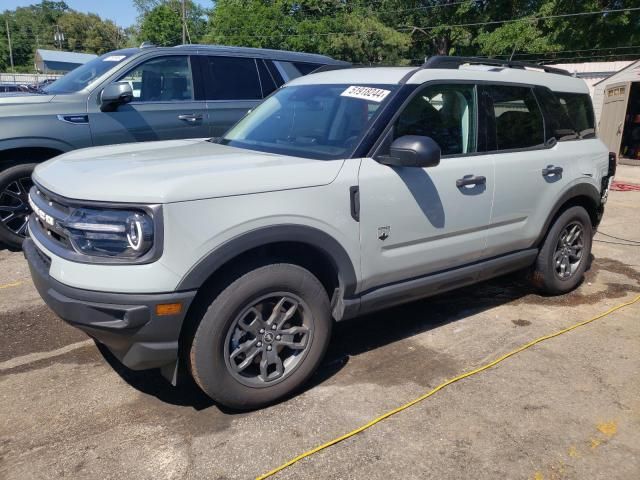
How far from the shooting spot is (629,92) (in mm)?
15414

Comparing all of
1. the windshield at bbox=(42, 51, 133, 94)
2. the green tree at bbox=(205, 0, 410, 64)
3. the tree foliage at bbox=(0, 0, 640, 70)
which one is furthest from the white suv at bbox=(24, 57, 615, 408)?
the green tree at bbox=(205, 0, 410, 64)

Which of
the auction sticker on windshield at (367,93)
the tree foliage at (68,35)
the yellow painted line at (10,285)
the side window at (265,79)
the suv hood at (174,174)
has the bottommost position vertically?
the yellow painted line at (10,285)

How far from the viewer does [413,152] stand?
10.1 ft

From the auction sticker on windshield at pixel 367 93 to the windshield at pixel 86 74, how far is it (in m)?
3.29

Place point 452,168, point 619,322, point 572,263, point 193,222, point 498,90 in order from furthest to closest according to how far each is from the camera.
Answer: point 572,263 → point 619,322 → point 498,90 → point 452,168 → point 193,222

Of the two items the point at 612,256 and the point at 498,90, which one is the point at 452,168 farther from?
the point at 612,256

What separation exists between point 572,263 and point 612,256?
170 centimetres

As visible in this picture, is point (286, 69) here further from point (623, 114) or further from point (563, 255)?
point (623, 114)

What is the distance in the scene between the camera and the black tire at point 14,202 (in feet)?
17.4

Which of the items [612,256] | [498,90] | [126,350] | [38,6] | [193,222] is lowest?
[612,256]

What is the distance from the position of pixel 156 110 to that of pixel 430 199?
366 centimetres

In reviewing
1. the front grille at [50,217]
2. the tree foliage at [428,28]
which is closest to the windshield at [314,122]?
the front grille at [50,217]

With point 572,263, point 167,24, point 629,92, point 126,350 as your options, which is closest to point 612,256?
point 572,263

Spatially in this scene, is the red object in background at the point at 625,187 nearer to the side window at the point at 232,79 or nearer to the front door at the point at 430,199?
the side window at the point at 232,79
